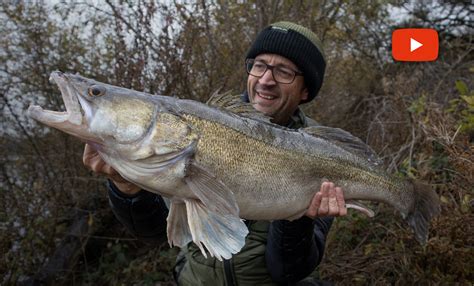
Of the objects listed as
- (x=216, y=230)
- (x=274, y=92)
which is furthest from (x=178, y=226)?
(x=274, y=92)

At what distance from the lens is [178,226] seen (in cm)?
197

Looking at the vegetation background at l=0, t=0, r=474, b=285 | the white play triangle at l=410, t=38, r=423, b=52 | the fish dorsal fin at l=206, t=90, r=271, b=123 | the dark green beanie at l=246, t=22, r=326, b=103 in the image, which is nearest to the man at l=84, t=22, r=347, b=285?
the dark green beanie at l=246, t=22, r=326, b=103

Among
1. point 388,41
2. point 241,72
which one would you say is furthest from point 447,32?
point 241,72

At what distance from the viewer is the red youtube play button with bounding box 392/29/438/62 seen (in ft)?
24.8

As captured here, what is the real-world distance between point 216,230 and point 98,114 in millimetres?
740

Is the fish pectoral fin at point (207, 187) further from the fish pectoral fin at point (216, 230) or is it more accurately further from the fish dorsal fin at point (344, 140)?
the fish dorsal fin at point (344, 140)

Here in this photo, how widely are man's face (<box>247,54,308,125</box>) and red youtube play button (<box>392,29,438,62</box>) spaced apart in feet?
16.9

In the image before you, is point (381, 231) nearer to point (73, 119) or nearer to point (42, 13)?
point (73, 119)

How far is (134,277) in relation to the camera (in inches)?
204

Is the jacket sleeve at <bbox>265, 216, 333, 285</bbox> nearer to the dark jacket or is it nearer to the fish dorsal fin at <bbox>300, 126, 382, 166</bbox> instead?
the dark jacket

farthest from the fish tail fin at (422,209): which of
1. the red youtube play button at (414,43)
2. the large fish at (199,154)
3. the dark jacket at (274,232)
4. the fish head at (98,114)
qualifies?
the red youtube play button at (414,43)

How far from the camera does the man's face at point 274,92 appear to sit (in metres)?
2.84

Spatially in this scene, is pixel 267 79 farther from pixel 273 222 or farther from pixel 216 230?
pixel 216 230

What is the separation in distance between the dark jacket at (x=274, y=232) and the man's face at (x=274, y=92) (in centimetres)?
82
